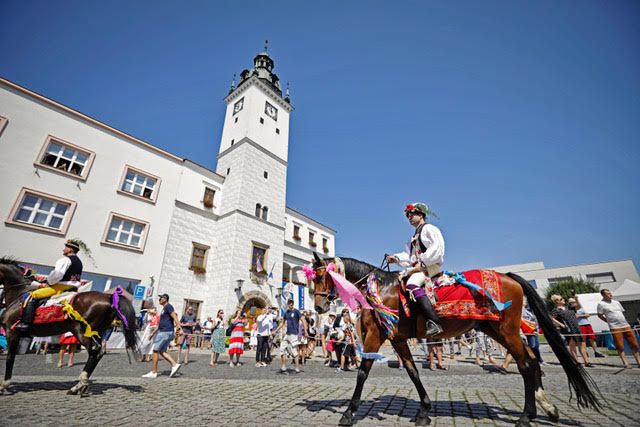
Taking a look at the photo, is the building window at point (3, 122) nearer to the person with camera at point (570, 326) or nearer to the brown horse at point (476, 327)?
the brown horse at point (476, 327)

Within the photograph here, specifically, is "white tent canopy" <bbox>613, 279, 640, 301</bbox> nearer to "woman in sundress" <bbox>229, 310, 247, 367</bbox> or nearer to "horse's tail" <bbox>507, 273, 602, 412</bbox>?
"horse's tail" <bbox>507, 273, 602, 412</bbox>

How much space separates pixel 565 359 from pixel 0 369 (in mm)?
12307

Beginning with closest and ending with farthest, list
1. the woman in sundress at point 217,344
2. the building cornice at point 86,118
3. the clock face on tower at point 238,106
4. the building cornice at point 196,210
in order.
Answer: the woman in sundress at point 217,344
the building cornice at point 86,118
the building cornice at point 196,210
the clock face on tower at point 238,106

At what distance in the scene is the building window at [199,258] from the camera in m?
20.6

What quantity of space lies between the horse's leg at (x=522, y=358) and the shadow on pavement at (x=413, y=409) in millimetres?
236

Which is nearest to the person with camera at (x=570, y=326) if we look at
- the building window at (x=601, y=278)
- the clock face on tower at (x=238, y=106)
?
the clock face on tower at (x=238, y=106)

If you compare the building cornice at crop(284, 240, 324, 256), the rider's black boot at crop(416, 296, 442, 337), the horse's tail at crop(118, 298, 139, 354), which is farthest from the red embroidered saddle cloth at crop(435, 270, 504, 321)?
the building cornice at crop(284, 240, 324, 256)

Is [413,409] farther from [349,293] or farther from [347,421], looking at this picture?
[349,293]

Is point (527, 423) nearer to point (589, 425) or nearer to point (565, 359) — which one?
point (589, 425)

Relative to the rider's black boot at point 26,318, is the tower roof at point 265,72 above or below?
above

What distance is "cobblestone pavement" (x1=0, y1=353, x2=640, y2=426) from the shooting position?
145 inches

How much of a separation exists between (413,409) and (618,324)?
7.47 meters

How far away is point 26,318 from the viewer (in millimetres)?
5438

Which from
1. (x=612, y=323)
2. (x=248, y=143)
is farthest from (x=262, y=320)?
(x=248, y=143)
